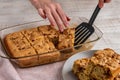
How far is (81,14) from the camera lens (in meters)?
1.14

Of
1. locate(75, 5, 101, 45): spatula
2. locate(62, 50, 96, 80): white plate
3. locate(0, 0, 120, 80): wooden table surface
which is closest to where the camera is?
locate(62, 50, 96, 80): white plate

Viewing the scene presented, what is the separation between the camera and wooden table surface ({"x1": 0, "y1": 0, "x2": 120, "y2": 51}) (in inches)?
39.8

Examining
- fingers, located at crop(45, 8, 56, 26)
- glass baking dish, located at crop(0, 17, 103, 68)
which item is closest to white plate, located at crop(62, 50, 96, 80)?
glass baking dish, located at crop(0, 17, 103, 68)

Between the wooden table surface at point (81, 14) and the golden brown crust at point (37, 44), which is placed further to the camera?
the wooden table surface at point (81, 14)

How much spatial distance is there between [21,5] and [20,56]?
44cm

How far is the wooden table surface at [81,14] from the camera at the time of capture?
3.32 ft

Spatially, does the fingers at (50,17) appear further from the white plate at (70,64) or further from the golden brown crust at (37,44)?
the white plate at (70,64)

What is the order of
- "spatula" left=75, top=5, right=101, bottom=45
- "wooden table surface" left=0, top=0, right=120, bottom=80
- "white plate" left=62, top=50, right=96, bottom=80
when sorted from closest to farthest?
"white plate" left=62, top=50, right=96, bottom=80, "spatula" left=75, top=5, right=101, bottom=45, "wooden table surface" left=0, top=0, right=120, bottom=80

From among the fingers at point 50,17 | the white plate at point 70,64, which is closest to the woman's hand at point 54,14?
the fingers at point 50,17

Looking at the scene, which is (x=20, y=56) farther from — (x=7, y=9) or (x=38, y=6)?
(x=7, y=9)

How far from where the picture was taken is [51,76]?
0.82 metres

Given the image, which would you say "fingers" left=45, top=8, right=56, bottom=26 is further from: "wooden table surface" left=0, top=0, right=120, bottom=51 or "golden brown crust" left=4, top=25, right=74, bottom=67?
"wooden table surface" left=0, top=0, right=120, bottom=51

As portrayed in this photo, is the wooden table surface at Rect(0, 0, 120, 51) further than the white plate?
Yes

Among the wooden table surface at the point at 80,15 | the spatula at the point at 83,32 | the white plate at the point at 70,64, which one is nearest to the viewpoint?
the white plate at the point at 70,64
